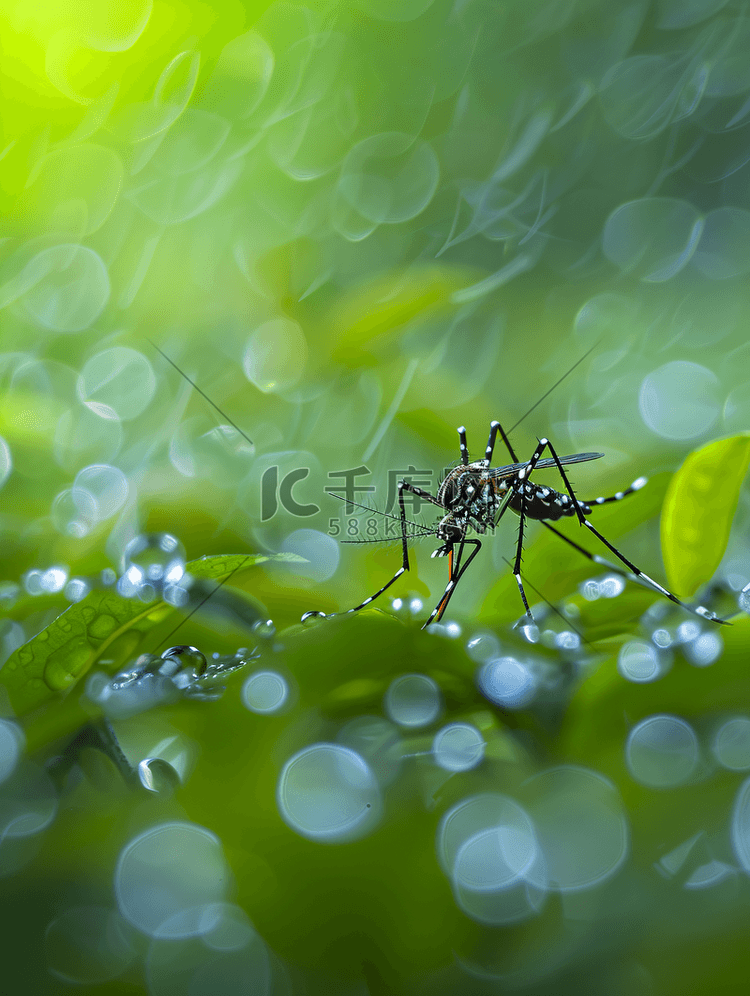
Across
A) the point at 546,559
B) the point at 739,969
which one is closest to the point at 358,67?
the point at 546,559

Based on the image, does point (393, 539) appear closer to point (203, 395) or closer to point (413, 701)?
point (413, 701)

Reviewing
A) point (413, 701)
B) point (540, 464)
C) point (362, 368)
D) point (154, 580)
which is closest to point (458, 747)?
point (413, 701)

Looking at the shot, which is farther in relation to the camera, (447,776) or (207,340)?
(207,340)

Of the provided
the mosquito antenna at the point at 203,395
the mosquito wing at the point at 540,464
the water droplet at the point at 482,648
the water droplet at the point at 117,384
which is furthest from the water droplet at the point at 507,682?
the water droplet at the point at 117,384

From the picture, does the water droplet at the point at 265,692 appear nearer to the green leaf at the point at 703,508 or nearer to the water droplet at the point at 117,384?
the green leaf at the point at 703,508

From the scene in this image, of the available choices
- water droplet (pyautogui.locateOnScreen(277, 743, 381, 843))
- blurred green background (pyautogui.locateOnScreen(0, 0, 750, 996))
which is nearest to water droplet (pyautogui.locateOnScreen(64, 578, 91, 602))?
blurred green background (pyautogui.locateOnScreen(0, 0, 750, 996))

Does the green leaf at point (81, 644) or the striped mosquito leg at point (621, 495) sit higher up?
the green leaf at point (81, 644)

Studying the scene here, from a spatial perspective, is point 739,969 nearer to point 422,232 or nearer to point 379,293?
point 379,293
